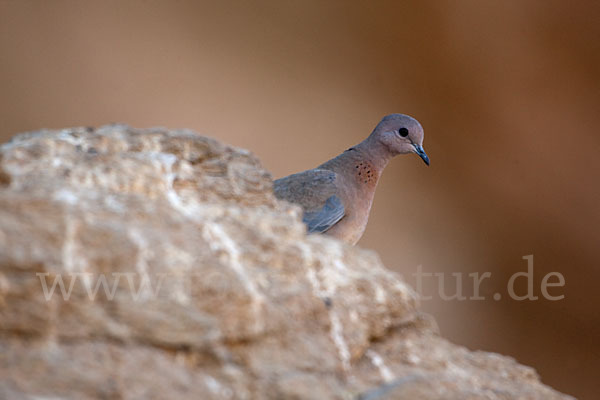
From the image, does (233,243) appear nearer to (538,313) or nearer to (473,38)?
(473,38)

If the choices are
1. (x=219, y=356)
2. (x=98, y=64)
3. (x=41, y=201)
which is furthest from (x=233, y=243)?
(x=98, y=64)

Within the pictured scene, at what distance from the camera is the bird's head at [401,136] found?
10.4 ft

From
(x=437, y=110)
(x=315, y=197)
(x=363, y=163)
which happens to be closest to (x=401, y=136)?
(x=363, y=163)

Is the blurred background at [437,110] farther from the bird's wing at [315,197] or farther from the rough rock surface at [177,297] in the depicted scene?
the rough rock surface at [177,297]

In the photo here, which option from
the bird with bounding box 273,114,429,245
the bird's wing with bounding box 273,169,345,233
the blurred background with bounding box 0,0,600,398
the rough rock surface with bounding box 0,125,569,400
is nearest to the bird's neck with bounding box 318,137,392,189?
the bird with bounding box 273,114,429,245

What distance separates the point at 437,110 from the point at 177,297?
5146mm

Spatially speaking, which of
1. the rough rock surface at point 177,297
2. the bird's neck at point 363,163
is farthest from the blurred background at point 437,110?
the rough rock surface at point 177,297

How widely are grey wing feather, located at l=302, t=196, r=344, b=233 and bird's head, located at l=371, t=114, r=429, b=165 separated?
46cm

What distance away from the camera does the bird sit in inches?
112

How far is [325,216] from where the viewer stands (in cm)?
284

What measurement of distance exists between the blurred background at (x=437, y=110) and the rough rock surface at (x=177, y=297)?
374cm

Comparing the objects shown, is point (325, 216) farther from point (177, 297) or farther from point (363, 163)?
point (177, 297)

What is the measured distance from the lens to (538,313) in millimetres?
6332

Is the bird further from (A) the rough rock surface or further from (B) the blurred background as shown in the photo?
(B) the blurred background
